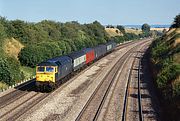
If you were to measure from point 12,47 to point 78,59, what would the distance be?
17.1 metres

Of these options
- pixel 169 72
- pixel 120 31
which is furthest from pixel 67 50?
pixel 120 31

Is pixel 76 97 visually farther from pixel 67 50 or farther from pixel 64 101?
pixel 67 50

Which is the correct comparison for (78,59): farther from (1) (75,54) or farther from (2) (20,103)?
(2) (20,103)

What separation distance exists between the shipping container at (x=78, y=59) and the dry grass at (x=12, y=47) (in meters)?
12.5

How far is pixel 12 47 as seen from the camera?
190 ft

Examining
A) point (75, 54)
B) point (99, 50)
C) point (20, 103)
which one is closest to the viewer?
point (20, 103)

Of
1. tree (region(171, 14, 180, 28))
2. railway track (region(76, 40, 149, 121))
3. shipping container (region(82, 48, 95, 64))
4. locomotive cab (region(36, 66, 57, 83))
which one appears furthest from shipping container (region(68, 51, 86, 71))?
tree (region(171, 14, 180, 28))

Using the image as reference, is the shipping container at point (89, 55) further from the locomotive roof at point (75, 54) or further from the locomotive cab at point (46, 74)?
the locomotive cab at point (46, 74)

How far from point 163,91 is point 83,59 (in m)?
21.3

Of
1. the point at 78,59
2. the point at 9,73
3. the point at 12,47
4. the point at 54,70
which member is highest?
the point at 12,47

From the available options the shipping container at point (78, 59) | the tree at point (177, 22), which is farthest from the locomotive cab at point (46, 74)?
the tree at point (177, 22)

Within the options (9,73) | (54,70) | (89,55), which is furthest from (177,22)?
(54,70)

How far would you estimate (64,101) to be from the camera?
2991 centimetres

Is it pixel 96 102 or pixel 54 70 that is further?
pixel 54 70
